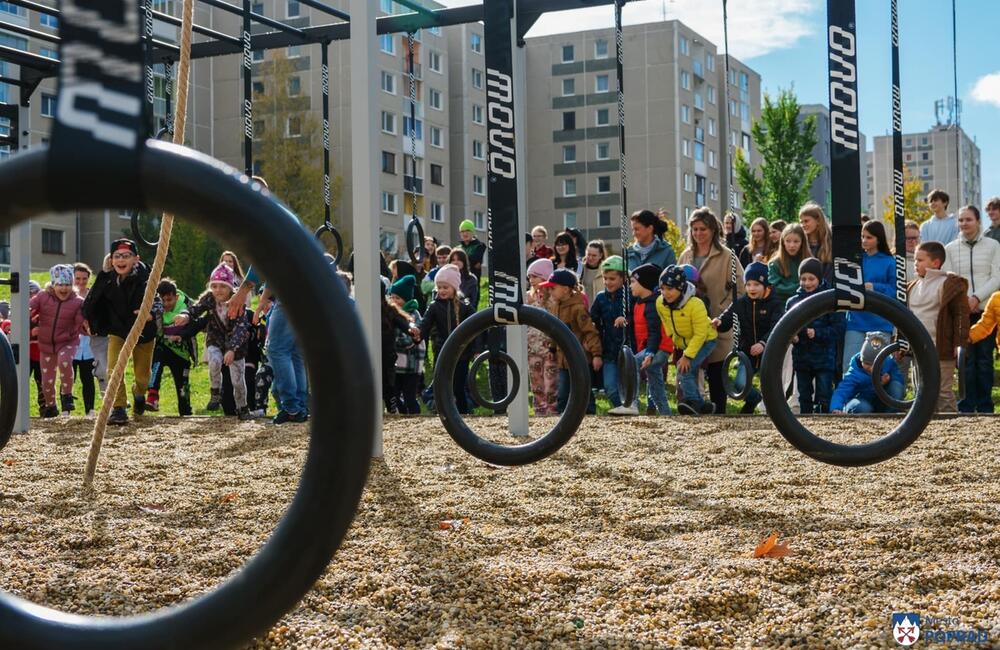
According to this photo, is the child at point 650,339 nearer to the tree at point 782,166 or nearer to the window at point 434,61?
the tree at point 782,166

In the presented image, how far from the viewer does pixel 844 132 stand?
3316mm

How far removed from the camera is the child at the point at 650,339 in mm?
8383

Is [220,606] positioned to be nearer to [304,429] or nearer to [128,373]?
[304,429]

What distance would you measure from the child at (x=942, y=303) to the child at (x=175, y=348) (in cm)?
668

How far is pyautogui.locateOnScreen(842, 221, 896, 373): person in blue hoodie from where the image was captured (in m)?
7.45

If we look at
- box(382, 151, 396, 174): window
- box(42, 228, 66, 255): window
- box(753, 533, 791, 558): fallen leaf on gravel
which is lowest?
box(753, 533, 791, 558): fallen leaf on gravel

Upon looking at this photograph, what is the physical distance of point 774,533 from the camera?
3.77 meters

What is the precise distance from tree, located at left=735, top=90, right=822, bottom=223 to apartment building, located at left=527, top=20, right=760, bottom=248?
9.12 metres

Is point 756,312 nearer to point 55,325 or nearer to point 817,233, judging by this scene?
point 817,233

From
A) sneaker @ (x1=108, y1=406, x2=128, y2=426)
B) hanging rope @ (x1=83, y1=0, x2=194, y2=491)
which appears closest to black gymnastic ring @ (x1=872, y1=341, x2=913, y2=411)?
hanging rope @ (x1=83, y1=0, x2=194, y2=491)

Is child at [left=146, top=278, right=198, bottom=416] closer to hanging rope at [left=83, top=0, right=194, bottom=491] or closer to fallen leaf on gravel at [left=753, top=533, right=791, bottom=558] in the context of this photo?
hanging rope at [left=83, top=0, right=194, bottom=491]

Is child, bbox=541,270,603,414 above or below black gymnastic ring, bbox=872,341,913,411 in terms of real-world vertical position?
above

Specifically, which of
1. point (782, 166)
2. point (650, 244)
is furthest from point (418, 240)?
point (782, 166)

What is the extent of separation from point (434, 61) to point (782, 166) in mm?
15876
